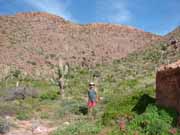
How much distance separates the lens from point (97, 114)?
54.2ft

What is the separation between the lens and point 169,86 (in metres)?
12.0

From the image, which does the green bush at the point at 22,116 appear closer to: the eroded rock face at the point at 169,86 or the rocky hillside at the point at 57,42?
the eroded rock face at the point at 169,86

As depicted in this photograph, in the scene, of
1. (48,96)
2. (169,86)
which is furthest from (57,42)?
(169,86)

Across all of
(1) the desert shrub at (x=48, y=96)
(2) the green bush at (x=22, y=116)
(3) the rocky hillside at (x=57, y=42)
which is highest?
(3) the rocky hillside at (x=57, y=42)

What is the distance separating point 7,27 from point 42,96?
4514cm

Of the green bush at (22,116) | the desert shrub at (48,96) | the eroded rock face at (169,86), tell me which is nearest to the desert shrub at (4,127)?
the green bush at (22,116)

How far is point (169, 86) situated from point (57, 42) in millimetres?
53525

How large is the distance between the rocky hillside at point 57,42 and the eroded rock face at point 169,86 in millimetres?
37969

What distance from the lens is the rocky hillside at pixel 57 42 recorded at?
57.1 meters

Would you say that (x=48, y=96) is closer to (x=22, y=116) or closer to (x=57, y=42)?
(x=22, y=116)

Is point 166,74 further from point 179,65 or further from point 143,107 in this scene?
point 143,107

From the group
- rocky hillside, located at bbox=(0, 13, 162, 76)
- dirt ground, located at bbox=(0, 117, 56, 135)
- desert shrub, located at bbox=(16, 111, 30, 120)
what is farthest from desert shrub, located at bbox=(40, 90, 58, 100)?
rocky hillside, located at bbox=(0, 13, 162, 76)

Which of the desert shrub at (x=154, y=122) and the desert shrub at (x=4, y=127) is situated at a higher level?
the desert shrub at (x=154, y=122)

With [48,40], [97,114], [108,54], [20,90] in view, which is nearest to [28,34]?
[48,40]
